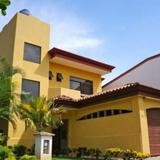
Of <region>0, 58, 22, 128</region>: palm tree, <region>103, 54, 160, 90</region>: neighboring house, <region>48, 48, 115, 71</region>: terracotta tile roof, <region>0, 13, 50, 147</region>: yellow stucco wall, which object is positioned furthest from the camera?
<region>103, 54, 160, 90</region>: neighboring house

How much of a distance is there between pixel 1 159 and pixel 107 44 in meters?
7.85

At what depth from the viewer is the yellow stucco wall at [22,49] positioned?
1824cm

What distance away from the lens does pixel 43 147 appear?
1409cm

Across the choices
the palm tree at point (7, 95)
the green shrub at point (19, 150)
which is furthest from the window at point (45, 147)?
the palm tree at point (7, 95)

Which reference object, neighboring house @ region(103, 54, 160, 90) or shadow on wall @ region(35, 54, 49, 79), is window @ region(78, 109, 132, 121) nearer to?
shadow on wall @ region(35, 54, 49, 79)

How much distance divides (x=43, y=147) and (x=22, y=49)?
830 centimetres

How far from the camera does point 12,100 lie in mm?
15078

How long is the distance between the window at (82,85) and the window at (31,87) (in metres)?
4.04

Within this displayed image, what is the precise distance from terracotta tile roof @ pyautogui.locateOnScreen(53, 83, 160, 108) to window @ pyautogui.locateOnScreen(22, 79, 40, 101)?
177 cm

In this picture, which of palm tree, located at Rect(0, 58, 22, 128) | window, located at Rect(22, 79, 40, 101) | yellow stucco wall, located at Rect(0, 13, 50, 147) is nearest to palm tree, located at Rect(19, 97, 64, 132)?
palm tree, located at Rect(0, 58, 22, 128)

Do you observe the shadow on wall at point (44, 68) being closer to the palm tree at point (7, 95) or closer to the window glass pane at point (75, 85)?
the window glass pane at point (75, 85)

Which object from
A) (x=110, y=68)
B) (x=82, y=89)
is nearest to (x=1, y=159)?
(x=82, y=89)

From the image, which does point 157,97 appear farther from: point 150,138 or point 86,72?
point 86,72

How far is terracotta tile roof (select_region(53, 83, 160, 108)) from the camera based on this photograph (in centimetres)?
1550
